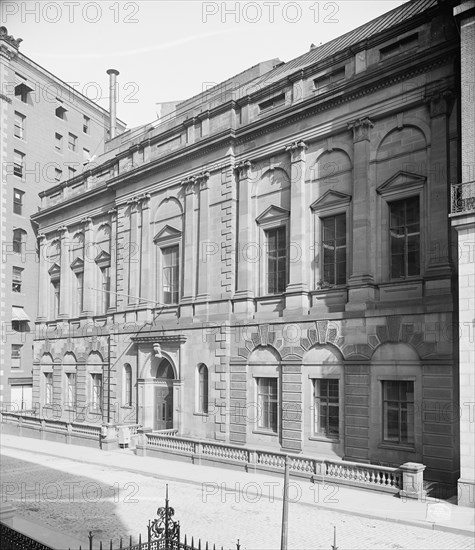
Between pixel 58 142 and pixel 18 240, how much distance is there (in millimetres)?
9155

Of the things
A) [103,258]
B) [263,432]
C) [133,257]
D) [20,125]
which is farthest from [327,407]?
[20,125]

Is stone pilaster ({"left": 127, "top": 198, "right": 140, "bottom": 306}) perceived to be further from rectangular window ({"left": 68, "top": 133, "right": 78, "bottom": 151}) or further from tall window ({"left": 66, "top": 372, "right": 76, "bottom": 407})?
rectangular window ({"left": 68, "top": 133, "right": 78, "bottom": 151})

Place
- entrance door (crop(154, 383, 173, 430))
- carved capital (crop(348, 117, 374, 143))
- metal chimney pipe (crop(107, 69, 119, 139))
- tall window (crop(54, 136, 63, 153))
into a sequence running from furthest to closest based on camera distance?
metal chimney pipe (crop(107, 69, 119, 139)) < tall window (crop(54, 136, 63, 153)) < entrance door (crop(154, 383, 173, 430)) < carved capital (crop(348, 117, 374, 143))

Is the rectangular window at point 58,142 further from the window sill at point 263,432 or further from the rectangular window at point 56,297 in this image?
the window sill at point 263,432

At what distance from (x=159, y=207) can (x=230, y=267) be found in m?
6.96

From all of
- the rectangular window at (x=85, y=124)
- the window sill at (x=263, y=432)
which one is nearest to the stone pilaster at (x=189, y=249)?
the window sill at (x=263, y=432)

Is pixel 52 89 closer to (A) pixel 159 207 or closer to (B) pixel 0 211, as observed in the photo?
(B) pixel 0 211

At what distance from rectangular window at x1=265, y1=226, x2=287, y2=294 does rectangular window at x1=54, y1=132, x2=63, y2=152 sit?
27307 mm

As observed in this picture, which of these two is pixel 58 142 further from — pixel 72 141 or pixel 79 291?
pixel 79 291

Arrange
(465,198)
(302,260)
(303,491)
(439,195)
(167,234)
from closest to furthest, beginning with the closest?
(465,198)
(303,491)
(439,195)
(302,260)
(167,234)

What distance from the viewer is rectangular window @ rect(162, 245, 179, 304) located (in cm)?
3303

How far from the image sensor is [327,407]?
82.2ft

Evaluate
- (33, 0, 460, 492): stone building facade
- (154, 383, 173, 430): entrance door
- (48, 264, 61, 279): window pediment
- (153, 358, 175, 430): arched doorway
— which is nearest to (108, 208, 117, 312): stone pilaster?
(33, 0, 460, 492): stone building facade

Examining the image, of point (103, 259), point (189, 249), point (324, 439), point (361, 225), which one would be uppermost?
point (361, 225)
